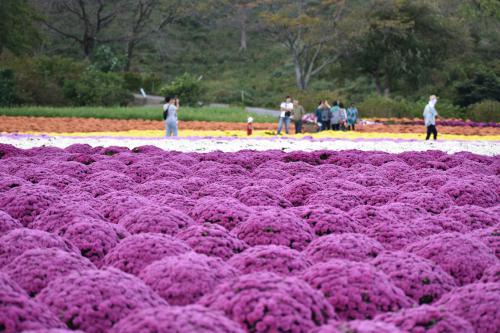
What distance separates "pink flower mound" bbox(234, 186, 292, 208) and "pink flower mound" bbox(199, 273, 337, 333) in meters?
2.40

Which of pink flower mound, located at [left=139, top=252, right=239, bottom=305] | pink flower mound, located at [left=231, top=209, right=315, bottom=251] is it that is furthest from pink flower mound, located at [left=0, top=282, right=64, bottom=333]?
pink flower mound, located at [left=231, top=209, right=315, bottom=251]

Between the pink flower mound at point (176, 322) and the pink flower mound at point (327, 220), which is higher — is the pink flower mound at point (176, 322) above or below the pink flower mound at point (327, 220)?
below

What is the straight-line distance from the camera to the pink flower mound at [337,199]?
620 cm

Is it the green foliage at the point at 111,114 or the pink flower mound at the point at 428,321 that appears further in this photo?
the green foliage at the point at 111,114

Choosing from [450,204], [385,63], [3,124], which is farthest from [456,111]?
[450,204]

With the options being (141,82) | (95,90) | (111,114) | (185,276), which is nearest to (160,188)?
(185,276)

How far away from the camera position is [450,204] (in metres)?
6.39

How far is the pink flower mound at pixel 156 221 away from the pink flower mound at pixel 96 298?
1256 millimetres

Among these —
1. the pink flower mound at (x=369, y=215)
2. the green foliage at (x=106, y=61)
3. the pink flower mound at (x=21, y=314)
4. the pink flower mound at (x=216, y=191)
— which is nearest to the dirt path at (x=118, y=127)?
the pink flower mound at (x=216, y=191)

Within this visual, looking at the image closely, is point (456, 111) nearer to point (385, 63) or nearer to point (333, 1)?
point (385, 63)

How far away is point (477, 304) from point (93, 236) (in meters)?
2.44

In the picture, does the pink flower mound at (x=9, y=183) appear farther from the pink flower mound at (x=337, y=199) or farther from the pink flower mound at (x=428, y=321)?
the pink flower mound at (x=428, y=321)

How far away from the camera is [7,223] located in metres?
5.17

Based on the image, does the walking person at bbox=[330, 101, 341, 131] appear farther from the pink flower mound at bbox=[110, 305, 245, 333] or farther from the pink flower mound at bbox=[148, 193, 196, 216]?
the pink flower mound at bbox=[110, 305, 245, 333]
